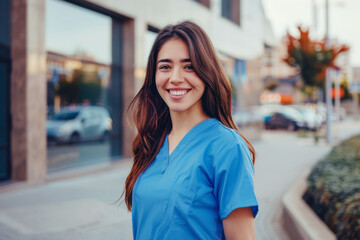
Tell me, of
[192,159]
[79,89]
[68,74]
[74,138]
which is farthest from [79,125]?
[192,159]

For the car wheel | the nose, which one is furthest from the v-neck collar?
the car wheel

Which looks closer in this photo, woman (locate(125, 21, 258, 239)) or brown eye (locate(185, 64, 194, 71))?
woman (locate(125, 21, 258, 239))

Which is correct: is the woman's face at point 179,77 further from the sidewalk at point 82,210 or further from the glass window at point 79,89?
the glass window at point 79,89

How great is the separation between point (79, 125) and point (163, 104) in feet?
25.1

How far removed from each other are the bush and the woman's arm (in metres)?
2.28

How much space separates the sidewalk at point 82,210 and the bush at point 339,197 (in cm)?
62

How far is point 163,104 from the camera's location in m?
2.12

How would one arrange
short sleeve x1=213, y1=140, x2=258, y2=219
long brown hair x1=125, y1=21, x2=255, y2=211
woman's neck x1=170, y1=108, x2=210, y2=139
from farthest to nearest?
woman's neck x1=170, y1=108, x2=210, y2=139 < long brown hair x1=125, y1=21, x2=255, y2=211 < short sleeve x1=213, y1=140, x2=258, y2=219

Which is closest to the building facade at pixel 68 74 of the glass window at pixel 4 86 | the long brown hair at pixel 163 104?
the glass window at pixel 4 86

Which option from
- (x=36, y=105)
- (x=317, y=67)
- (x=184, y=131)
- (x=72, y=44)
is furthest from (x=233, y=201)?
(x=317, y=67)

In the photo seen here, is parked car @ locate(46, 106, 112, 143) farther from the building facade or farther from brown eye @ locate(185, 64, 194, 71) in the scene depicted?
brown eye @ locate(185, 64, 194, 71)

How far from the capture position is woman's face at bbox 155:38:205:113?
1643mm

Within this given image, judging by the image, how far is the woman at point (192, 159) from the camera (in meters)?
1.40

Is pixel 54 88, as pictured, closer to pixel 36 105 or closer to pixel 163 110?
pixel 36 105
